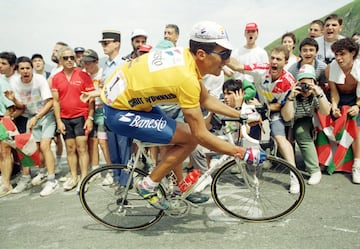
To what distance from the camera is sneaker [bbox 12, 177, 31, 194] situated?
5.26 meters

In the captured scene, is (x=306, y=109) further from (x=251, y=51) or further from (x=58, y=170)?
(x=58, y=170)

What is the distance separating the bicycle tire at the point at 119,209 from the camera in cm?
363

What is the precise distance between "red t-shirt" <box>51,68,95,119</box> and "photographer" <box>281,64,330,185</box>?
3149 mm

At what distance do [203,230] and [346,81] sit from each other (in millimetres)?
3192

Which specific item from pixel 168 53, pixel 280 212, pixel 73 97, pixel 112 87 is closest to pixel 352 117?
pixel 280 212

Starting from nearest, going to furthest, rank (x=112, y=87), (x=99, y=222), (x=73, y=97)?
1. (x=112, y=87)
2. (x=99, y=222)
3. (x=73, y=97)

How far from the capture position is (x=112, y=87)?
10.8 ft

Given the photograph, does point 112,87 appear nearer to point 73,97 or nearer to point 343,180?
point 73,97

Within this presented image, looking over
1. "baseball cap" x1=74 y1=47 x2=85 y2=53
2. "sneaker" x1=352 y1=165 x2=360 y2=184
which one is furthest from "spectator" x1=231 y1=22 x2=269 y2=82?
"baseball cap" x1=74 y1=47 x2=85 y2=53

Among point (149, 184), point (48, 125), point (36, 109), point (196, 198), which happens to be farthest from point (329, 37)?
point (36, 109)

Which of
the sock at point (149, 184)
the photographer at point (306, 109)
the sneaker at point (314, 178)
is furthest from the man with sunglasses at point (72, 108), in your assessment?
the sneaker at point (314, 178)

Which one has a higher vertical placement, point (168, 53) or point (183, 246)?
point (168, 53)

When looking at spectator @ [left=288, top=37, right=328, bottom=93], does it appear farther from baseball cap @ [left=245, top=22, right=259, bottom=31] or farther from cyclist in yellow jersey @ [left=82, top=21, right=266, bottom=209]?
cyclist in yellow jersey @ [left=82, top=21, right=266, bottom=209]

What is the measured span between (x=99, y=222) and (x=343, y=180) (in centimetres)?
356
